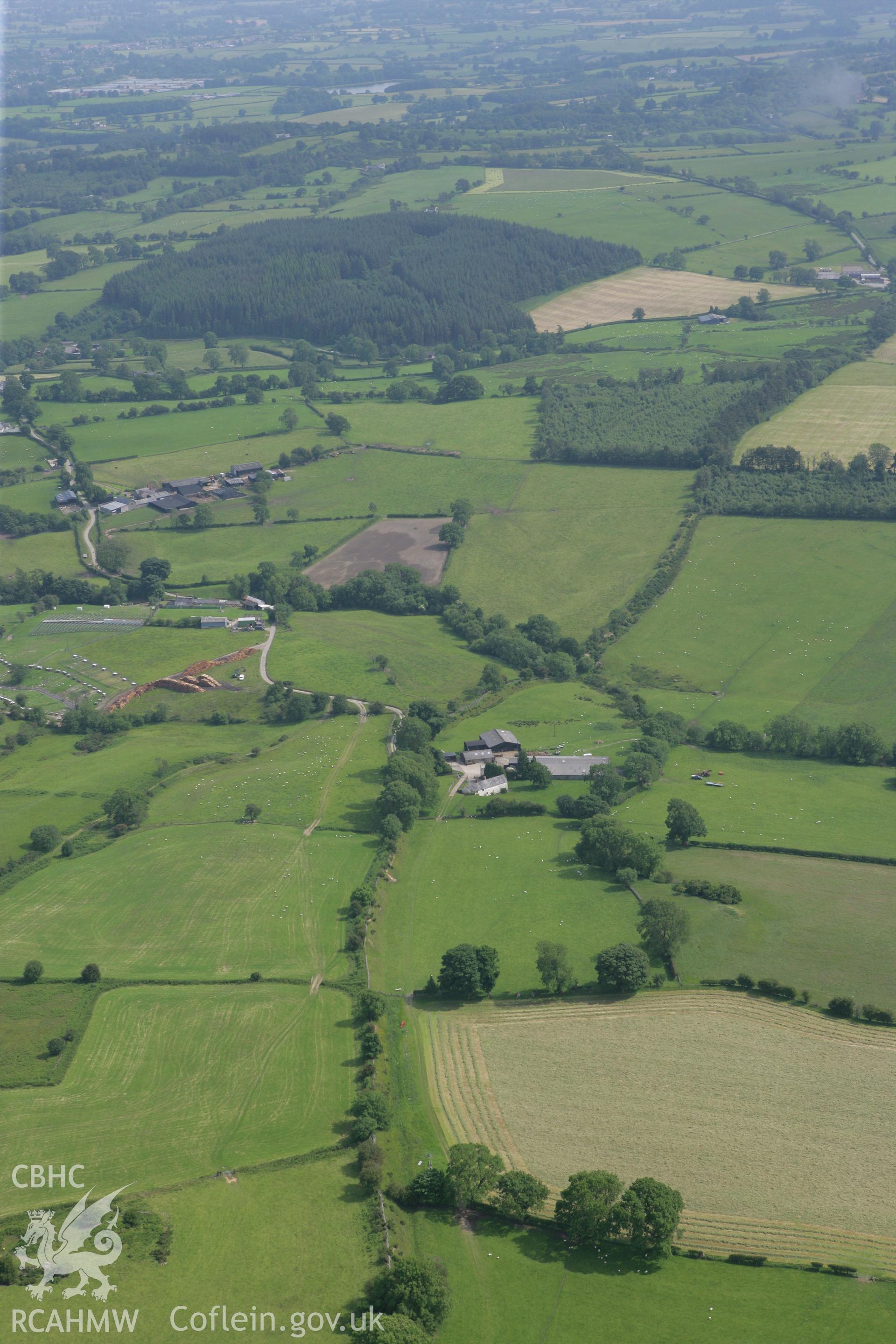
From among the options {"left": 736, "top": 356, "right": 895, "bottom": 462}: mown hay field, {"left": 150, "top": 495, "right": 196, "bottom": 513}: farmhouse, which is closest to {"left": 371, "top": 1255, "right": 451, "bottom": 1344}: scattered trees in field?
{"left": 150, "top": 495, "right": 196, "bottom": 513}: farmhouse

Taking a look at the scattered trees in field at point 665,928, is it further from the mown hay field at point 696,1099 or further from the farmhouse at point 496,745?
the farmhouse at point 496,745

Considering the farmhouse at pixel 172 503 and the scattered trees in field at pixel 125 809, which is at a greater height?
the farmhouse at pixel 172 503

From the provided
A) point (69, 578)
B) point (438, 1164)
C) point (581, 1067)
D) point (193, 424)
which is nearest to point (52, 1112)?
point (438, 1164)

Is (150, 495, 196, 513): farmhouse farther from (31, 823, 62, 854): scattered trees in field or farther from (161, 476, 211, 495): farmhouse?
(31, 823, 62, 854): scattered trees in field

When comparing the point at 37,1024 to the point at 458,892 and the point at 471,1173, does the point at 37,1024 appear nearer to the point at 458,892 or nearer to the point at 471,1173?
the point at 458,892

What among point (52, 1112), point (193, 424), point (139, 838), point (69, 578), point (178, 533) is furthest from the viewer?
point (193, 424)

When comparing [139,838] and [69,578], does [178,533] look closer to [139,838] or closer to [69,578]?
[69,578]

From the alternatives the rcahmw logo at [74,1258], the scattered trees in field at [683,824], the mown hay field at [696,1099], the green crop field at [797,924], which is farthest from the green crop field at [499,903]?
the rcahmw logo at [74,1258]
